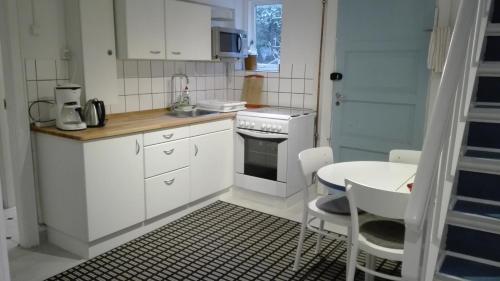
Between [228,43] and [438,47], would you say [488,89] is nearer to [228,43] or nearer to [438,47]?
[438,47]

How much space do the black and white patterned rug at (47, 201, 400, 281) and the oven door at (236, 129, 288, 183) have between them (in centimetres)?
48

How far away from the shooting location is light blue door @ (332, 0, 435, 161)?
344cm

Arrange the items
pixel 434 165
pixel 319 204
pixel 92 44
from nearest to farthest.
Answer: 1. pixel 434 165
2. pixel 319 204
3. pixel 92 44

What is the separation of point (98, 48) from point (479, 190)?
2.72m

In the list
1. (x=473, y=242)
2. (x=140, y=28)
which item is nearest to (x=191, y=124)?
(x=140, y=28)

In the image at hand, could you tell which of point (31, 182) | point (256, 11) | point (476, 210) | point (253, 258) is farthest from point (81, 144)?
point (256, 11)

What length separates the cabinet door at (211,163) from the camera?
3.62 m

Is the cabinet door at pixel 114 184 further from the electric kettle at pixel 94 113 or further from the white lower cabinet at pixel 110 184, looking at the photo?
the electric kettle at pixel 94 113

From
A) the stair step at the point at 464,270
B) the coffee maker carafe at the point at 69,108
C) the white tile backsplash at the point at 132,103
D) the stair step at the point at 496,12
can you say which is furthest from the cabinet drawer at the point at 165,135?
the stair step at the point at 496,12

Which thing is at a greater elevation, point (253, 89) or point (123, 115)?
point (253, 89)

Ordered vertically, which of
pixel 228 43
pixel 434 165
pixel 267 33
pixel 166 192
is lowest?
pixel 166 192

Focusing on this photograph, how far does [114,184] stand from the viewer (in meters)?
2.92

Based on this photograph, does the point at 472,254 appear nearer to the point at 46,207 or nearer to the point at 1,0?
the point at 46,207

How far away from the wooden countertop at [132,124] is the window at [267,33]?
97 cm
